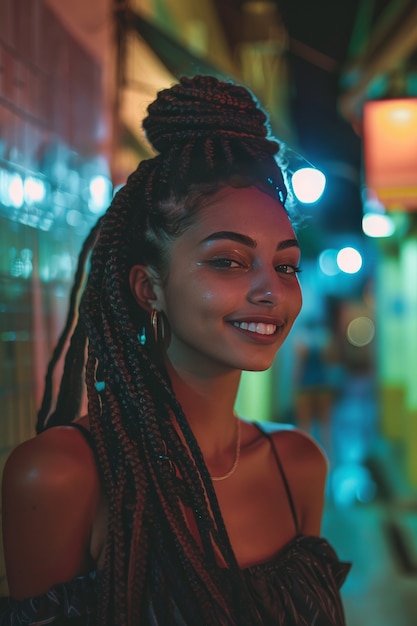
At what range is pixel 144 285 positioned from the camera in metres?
1.49

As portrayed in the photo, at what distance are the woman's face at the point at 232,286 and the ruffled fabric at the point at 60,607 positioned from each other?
566 millimetres

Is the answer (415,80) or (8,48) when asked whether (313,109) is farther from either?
(8,48)

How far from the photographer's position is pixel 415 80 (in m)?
5.08

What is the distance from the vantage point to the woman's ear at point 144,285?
58.3 inches

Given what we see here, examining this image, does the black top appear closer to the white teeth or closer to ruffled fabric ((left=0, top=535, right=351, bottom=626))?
ruffled fabric ((left=0, top=535, right=351, bottom=626))

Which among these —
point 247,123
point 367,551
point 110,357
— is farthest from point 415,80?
point 110,357

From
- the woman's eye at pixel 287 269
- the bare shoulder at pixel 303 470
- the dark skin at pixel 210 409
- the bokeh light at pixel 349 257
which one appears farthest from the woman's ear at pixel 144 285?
the bokeh light at pixel 349 257

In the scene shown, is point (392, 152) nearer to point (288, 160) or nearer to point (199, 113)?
point (288, 160)

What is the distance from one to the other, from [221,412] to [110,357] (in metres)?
0.36

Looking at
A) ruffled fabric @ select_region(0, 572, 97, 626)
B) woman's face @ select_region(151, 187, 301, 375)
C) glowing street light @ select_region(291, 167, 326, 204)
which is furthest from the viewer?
glowing street light @ select_region(291, 167, 326, 204)

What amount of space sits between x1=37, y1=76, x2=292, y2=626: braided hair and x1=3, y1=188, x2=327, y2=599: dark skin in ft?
0.18

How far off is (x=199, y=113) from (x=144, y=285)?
0.43 meters

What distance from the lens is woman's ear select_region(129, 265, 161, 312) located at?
1480mm

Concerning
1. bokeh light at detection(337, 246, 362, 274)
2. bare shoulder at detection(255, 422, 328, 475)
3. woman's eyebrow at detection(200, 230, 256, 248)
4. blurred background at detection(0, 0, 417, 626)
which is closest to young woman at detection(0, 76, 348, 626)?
woman's eyebrow at detection(200, 230, 256, 248)
